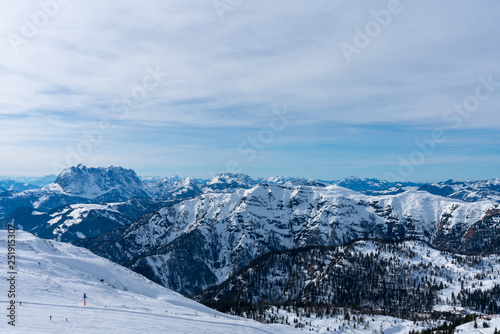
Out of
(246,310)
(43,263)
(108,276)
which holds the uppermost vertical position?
(43,263)

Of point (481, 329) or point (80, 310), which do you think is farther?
point (481, 329)

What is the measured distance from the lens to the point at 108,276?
345 ft

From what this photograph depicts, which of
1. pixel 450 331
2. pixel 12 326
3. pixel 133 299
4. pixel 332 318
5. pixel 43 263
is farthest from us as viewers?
pixel 332 318

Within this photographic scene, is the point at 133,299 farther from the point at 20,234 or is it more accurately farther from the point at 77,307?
the point at 20,234

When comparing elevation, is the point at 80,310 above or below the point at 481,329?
below

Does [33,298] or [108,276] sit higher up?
[33,298]

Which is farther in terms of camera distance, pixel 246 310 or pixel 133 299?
pixel 246 310

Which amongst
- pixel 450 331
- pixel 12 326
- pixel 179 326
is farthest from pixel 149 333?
pixel 450 331

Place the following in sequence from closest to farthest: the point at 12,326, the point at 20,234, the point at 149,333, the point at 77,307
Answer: the point at 12,326 < the point at 149,333 < the point at 77,307 < the point at 20,234

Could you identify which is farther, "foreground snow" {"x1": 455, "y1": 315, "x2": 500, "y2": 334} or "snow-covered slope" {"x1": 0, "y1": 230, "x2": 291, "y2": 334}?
"foreground snow" {"x1": 455, "y1": 315, "x2": 500, "y2": 334}

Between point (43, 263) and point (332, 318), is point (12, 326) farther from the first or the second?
point (332, 318)

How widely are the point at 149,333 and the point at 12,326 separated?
16.6 metres

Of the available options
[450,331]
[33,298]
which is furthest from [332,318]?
[33,298]

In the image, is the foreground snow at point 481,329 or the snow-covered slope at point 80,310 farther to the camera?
the foreground snow at point 481,329
